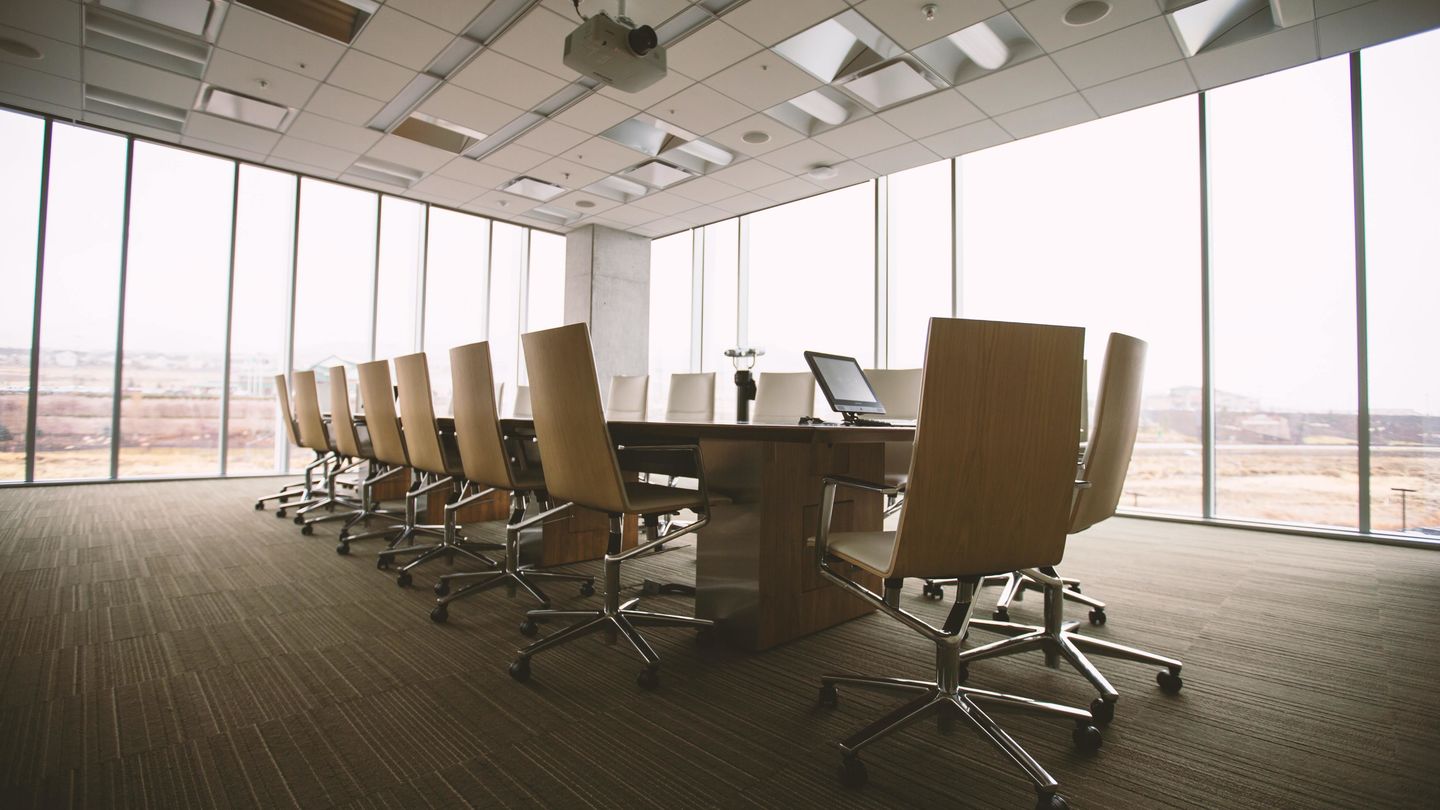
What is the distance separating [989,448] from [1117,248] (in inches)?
215

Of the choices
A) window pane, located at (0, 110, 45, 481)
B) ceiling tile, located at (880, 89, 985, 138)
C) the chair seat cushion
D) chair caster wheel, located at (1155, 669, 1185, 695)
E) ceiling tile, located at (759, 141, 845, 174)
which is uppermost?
ceiling tile, located at (759, 141, 845, 174)

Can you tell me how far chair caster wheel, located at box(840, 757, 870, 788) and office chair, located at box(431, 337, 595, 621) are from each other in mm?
1447

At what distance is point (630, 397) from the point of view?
5215mm

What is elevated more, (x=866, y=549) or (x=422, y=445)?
(x=422, y=445)

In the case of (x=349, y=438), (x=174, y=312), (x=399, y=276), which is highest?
(x=399, y=276)

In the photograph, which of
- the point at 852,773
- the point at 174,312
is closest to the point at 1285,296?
the point at 852,773

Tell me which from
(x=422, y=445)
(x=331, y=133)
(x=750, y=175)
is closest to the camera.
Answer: (x=422, y=445)

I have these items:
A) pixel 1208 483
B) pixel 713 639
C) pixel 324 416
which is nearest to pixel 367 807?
pixel 713 639

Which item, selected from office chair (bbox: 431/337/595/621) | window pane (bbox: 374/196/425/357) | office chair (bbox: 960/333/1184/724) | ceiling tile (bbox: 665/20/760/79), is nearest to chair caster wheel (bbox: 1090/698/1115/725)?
office chair (bbox: 960/333/1184/724)

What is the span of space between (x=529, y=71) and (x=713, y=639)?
451 centimetres

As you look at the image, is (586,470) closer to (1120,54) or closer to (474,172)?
(1120,54)

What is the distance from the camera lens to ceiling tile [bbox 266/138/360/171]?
639cm

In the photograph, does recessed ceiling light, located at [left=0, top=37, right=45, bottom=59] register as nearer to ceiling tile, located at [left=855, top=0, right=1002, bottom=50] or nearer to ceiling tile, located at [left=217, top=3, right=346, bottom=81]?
ceiling tile, located at [left=217, top=3, right=346, bottom=81]

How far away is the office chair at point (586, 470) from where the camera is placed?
1989 millimetres
